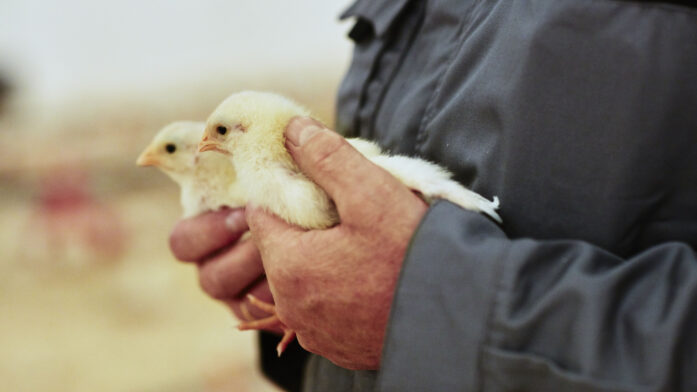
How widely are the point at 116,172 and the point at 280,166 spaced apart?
12.2ft

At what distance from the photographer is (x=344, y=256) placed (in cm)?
68

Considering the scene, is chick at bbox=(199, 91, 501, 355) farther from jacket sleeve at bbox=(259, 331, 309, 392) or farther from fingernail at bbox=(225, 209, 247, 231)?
jacket sleeve at bbox=(259, 331, 309, 392)

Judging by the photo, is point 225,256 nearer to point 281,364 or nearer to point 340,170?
point 281,364

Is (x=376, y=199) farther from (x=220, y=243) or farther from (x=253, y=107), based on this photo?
(x=220, y=243)

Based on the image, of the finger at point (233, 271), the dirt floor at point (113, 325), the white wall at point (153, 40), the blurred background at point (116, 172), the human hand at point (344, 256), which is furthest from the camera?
the white wall at point (153, 40)

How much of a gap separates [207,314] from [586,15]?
2607 millimetres

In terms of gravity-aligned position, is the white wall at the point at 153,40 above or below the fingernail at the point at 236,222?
below

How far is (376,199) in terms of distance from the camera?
2.20 ft

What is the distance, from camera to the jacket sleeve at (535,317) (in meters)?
0.56

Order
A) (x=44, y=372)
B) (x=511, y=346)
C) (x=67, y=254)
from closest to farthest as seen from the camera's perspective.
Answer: (x=511, y=346) → (x=44, y=372) → (x=67, y=254)

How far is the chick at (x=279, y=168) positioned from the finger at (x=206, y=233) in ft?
0.43

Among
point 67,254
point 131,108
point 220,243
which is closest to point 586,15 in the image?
point 220,243

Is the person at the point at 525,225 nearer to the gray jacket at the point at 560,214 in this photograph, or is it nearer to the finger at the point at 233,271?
the gray jacket at the point at 560,214

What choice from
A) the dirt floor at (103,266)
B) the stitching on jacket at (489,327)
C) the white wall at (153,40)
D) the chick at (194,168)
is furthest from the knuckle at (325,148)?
the white wall at (153,40)
